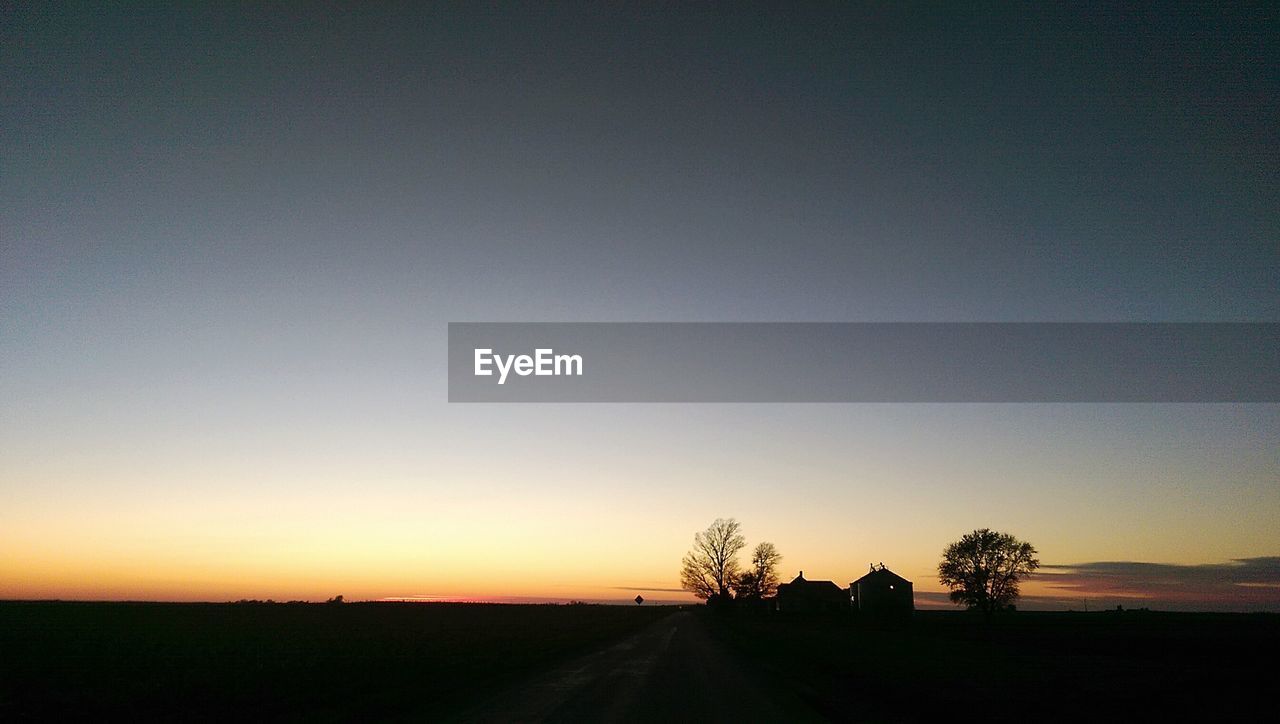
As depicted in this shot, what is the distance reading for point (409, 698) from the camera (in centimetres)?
1883

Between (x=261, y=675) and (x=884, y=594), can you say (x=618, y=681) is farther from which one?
(x=884, y=594)

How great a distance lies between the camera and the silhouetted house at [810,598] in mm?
121938

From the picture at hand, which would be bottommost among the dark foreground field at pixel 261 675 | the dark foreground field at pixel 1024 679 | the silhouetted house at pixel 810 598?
the silhouetted house at pixel 810 598

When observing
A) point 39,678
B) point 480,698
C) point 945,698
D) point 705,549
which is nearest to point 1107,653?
point 945,698

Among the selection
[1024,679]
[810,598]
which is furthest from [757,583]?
[1024,679]

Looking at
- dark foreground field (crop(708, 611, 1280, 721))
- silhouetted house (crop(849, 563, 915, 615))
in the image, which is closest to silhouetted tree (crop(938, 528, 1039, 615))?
silhouetted house (crop(849, 563, 915, 615))

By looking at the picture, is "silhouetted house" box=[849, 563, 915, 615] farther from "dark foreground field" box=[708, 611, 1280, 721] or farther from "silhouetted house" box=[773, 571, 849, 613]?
"dark foreground field" box=[708, 611, 1280, 721]

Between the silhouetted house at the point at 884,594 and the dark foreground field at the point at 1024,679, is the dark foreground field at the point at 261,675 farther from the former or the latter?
the silhouetted house at the point at 884,594

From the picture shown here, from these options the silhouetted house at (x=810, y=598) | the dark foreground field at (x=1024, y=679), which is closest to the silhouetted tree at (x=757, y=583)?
the silhouetted house at (x=810, y=598)

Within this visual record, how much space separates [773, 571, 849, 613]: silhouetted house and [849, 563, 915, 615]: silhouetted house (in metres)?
18.9

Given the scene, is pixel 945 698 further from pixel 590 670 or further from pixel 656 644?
pixel 656 644

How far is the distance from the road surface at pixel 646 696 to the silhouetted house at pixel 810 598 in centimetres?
9816

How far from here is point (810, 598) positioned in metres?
123

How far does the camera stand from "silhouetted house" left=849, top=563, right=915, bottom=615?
3932 inches
